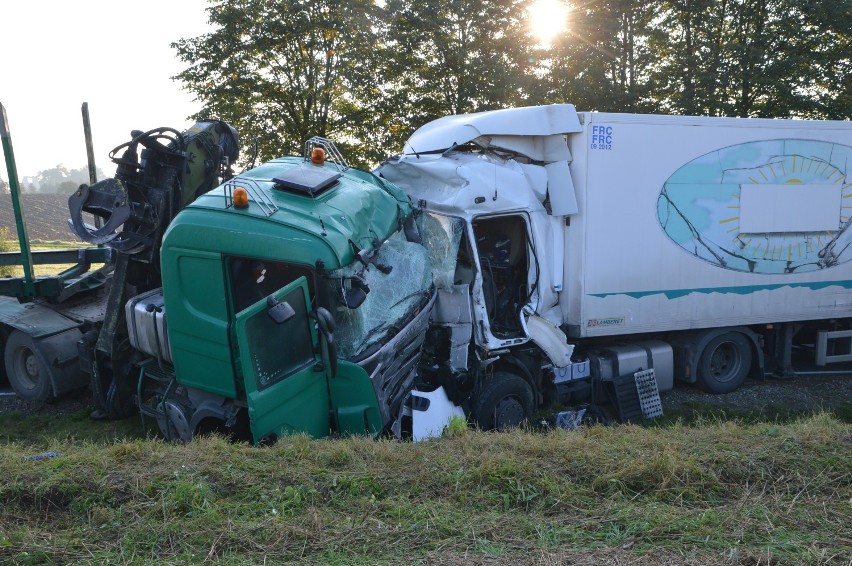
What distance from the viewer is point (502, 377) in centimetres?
747

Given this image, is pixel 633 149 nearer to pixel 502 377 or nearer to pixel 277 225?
pixel 502 377

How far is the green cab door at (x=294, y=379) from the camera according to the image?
517cm

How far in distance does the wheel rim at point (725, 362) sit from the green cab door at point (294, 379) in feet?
19.1

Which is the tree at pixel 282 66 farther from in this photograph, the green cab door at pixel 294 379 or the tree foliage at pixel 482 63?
the green cab door at pixel 294 379

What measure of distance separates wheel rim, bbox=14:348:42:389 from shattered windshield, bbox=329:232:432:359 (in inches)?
188

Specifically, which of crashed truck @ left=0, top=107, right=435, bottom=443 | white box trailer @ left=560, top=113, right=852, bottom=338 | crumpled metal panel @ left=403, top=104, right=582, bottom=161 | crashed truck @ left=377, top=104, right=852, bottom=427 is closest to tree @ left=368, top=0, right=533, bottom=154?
crashed truck @ left=377, top=104, right=852, bottom=427

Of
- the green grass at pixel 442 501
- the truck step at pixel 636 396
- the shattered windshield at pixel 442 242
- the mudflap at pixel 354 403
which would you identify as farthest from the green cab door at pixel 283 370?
the truck step at pixel 636 396

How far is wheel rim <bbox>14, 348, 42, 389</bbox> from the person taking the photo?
8.57 meters

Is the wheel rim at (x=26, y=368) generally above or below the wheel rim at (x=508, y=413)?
above

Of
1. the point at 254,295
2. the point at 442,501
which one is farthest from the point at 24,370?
the point at 442,501

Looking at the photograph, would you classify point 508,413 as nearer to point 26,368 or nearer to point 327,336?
point 327,336

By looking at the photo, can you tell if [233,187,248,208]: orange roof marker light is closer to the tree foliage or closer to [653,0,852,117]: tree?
the tree foliage

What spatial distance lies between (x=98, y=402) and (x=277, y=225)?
3391 mm

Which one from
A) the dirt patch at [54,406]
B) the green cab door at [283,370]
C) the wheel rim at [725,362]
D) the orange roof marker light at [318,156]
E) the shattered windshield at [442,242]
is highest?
the orange roof marker light at [318,156]
